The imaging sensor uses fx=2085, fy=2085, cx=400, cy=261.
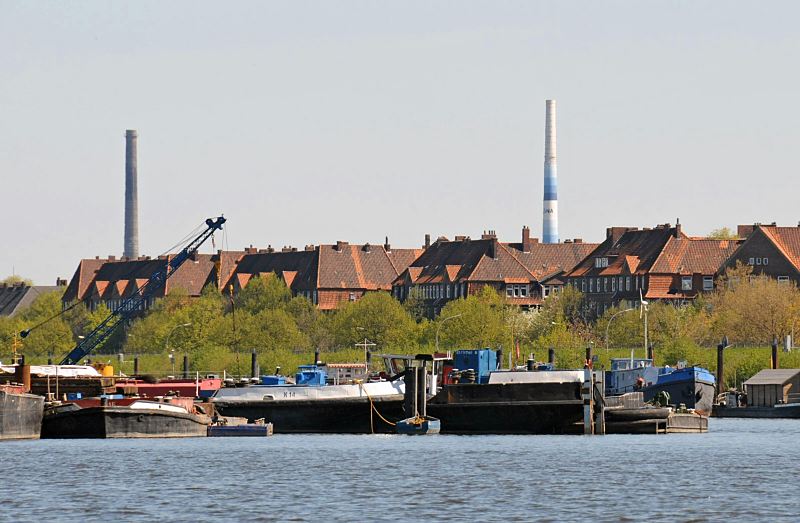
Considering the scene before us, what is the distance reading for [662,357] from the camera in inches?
6909

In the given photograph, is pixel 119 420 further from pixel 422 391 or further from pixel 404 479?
pixel 404 479

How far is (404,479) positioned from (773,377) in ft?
254

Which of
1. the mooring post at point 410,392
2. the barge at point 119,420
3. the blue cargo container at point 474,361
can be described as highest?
the blue cargo container at point 474,361

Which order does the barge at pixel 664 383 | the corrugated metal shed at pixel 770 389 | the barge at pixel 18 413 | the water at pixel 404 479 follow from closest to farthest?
the water at pixel 404 479 → the barge at pixel 18 413 → the barge at pixel 664 383 → the corrugated metal shed at pixel 770 389

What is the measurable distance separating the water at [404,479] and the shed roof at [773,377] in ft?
145

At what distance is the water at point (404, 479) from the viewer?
6209 centimetres

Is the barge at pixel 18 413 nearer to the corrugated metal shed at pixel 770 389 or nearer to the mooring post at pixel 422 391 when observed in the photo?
the mooring post at pixel 422 391

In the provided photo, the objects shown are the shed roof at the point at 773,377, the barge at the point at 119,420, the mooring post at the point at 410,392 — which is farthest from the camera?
the shed roof at the point at 773,377

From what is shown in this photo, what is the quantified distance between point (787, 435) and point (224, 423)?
29298mm

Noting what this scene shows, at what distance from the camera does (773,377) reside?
147 meters

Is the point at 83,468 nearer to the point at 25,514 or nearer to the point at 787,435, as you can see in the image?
the point at 25,514

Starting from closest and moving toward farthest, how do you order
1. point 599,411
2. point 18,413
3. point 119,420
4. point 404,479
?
point 404,479
point 18,413
point 119,420
point 599,411

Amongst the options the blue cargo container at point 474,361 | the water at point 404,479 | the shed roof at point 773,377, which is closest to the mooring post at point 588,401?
the water at point 404,479

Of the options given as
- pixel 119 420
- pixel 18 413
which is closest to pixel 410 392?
pixel 119 420
